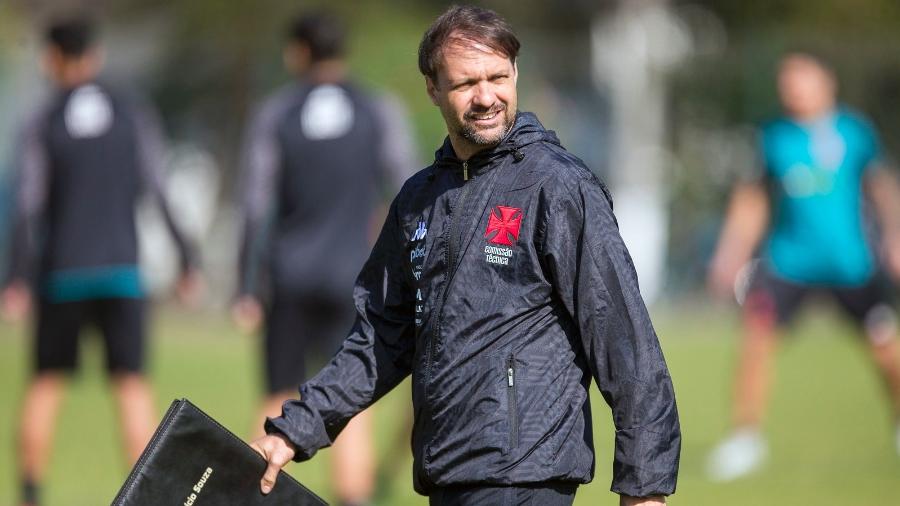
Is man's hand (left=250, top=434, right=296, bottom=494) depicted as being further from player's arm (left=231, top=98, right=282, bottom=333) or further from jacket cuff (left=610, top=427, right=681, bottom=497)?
player's arm (left=231, top=98, right=282, bottom=333)

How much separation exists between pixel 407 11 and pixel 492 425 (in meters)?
23.0

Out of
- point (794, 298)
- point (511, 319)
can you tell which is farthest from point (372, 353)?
point (794, 298)

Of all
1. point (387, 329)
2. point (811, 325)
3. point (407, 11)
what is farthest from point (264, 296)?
point (407, 11)

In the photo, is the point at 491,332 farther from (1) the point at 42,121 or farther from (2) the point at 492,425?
(1) the point at 42,121

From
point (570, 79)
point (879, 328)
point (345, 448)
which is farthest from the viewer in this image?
point (570, 79)

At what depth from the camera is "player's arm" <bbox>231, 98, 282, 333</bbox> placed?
7.50 m

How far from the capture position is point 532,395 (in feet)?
11.8

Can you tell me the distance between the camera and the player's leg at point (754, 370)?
8641 mm

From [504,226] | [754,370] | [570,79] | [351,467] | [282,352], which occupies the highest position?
[504,226]

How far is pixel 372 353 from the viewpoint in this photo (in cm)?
405

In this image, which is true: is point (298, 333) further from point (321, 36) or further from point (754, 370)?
point (754, 370)

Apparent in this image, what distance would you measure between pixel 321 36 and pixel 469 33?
3.74m

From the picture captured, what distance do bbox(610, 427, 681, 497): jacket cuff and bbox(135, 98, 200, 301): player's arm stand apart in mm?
4698

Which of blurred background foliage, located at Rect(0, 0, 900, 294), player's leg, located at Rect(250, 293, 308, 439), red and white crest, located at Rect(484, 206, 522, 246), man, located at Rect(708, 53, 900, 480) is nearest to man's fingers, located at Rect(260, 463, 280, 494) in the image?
red and white crest, located at Rect(484, 206, 522, 246)
